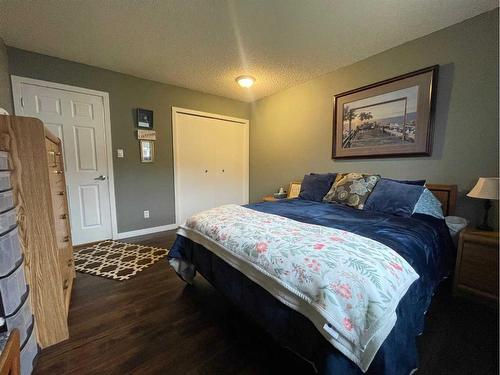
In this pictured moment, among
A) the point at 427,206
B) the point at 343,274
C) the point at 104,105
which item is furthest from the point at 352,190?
the point at 104,105

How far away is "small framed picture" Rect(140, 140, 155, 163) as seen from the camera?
3.18 meters

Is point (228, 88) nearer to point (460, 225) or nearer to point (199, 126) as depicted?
point (199, 126)

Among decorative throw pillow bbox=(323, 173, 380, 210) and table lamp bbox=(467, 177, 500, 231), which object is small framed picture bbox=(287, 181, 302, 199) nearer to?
decorative throw pillow bbox=(323, 173, 380, 210)

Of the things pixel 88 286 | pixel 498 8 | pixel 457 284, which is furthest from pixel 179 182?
pixel 498 8

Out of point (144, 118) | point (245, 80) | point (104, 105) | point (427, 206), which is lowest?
point (427, 206)

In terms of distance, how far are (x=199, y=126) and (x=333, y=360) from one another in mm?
3611

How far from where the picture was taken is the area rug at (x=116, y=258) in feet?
7.04

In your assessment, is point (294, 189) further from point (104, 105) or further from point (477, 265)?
point (104, 105)

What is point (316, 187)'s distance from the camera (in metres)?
2.65

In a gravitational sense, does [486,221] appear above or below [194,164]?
below

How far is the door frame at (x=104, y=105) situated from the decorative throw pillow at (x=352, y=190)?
284 centimetres

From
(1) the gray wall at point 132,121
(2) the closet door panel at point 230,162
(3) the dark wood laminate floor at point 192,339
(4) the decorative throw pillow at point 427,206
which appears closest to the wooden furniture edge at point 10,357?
(3) the dark wood laminate floor at point 192,339

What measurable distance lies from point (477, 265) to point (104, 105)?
4.21 metres

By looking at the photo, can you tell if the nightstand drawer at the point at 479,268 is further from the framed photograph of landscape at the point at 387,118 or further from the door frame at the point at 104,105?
the door frame at the point at 104,105
